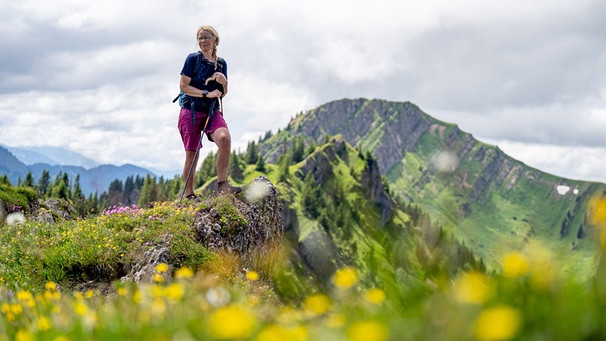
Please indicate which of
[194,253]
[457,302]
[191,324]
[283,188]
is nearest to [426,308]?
[457,302]

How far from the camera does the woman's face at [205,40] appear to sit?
1357 centimetres

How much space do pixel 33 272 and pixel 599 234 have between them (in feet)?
36.2

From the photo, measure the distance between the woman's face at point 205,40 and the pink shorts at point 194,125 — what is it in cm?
174

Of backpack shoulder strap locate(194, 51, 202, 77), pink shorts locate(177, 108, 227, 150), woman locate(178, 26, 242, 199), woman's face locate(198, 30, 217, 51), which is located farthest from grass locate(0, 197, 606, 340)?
woman's face locate(198, 30, 217, 51)

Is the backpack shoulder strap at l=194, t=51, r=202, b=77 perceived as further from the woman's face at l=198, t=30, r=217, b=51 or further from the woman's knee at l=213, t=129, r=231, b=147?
the woman's knee at l=213, t=129, r=231, b=147

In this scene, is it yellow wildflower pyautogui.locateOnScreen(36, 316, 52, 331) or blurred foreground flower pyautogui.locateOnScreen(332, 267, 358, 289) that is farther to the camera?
yellow wildflower pyautogui.locateOnScreen(36, 316, 52, 331)

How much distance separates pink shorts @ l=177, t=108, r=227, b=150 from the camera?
14.1 meters

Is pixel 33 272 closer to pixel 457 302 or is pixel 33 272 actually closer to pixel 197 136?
pixel 197 136

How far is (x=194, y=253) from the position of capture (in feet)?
37.0

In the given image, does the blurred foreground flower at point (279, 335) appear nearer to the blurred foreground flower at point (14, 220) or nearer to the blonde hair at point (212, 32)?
the blonde hair at point (212, 32)

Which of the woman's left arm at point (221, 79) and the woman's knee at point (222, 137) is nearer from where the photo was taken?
the woman's knee at point (222, 137)

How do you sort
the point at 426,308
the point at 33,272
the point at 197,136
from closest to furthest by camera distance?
1. the point at 426,308
2. the point at 33,272
3. the point at 197,136

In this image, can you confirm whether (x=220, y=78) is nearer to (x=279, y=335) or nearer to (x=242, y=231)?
(x=242, y=231)

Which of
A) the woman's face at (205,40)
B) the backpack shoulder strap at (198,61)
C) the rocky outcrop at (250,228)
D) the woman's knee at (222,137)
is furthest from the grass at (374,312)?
the woman's face at (205,40)
